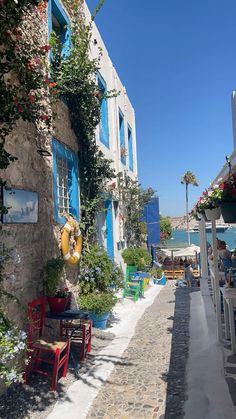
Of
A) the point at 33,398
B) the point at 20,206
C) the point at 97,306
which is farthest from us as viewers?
the point at 97,306

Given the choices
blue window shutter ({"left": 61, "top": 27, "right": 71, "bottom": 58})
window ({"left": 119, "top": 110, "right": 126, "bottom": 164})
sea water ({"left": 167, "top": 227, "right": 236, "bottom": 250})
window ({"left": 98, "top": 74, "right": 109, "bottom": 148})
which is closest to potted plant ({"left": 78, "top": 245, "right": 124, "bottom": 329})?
window ({"left": 98, "top": 74, "right": 109, "bottom": 148})

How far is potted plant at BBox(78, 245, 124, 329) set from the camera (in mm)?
6301

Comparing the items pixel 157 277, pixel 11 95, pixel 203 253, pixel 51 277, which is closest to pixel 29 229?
pixel 51 277

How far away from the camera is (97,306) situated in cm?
625

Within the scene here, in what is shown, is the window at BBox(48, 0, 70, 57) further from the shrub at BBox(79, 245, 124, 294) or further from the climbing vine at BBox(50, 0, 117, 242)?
the shrub at BBox(79, 245, 124, 294)

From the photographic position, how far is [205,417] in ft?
10.6

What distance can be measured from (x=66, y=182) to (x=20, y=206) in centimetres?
244

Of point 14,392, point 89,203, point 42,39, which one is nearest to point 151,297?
point 89,203

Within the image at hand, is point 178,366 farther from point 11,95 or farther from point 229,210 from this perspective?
point 11,95

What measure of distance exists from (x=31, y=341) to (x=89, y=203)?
3517 mm

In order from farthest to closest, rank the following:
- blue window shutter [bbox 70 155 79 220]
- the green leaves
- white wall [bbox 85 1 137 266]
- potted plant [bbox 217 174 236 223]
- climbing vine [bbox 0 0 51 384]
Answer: the green leaves → white wall [bbox 85 1 137 266] → blue window shutter [bbox 70 155 79 220] → potted plant [bbox 217 174 236 223] → climbing vine [bbox 0 0 51 384]

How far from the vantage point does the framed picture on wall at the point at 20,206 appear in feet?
13.1

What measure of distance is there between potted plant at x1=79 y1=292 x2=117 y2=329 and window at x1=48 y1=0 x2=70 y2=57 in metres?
4.65

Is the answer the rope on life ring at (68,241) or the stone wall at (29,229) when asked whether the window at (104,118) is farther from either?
the rope on life ring at (68,241)
